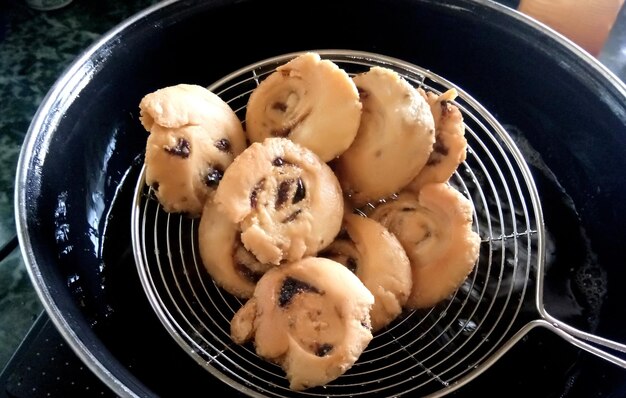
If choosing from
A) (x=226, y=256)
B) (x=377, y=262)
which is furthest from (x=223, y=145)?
(x=377, y=262)

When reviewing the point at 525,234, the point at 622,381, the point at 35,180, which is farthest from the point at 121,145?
the point at 622,381

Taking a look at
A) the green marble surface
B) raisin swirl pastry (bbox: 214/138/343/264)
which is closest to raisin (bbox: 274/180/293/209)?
raisin swirl pastry (bbox: 214/138/343/264)

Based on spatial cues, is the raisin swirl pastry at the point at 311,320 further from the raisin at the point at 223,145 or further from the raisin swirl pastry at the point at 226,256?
the raisin at the point at 223,145

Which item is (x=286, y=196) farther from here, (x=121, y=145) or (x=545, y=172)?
(x=545, y=172)

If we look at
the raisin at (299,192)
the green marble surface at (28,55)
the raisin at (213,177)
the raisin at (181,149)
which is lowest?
the green marble surface at (28,55)

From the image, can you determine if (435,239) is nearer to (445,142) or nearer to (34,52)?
(445,142)

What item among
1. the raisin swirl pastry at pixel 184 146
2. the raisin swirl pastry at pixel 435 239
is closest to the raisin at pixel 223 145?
the raisin swirl pastry at pixel 184 146
